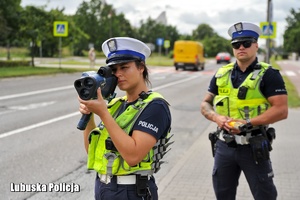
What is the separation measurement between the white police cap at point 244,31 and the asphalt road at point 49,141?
2.73m

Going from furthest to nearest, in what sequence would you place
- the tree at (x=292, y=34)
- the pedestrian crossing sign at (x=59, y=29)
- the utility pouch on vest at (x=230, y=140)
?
the tree at (x=292, y=34), the pedestrian crossing sign at (x=59, y=29), the utility pouch on vest at (x=230, y=140)

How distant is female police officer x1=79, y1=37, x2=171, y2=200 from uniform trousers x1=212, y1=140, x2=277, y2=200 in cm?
115

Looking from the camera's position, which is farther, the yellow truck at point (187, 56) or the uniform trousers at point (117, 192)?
the yellow truck at point (187, 56)

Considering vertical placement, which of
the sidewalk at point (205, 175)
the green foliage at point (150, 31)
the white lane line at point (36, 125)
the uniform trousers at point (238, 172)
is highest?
the green foliage at point (150, 31)

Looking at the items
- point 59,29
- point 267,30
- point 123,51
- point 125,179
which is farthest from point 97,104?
point 59,29

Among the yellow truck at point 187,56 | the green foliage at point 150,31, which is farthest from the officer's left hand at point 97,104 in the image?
the green foliage at point 150,31

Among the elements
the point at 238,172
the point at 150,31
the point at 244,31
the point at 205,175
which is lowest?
the point at 205,175

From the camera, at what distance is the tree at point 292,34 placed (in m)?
98.1

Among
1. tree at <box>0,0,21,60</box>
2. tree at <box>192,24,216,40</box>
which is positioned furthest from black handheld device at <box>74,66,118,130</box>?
tree at <box>192,24,216,40</box>

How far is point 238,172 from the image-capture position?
141 inches

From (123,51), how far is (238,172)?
5.77 ft

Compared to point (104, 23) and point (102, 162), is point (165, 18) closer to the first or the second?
point (104, 23)

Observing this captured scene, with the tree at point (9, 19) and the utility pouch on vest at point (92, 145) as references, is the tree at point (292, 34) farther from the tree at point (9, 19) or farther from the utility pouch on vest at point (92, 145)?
the utility pouch on vest at point (92, 145)

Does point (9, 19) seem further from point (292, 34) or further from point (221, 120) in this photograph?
point (292, 34)
